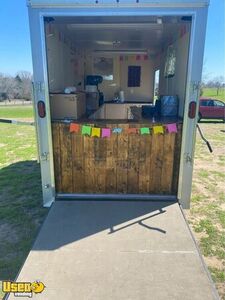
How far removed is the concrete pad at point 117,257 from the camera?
1.83 metres

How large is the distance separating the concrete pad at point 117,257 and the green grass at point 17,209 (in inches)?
9.2

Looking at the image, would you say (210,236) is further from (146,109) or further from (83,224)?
(146,109)

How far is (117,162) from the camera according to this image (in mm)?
3271

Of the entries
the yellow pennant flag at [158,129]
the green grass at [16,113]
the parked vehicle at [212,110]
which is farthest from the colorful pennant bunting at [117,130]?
the green grass at [16,113]

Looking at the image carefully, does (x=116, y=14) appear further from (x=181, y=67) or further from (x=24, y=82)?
(x=24, y=82)

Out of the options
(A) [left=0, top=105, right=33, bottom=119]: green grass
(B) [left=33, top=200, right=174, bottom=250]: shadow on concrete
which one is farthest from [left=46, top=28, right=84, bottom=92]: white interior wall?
(A) [left=0, top=105, right=33, bottom=119]: green grass

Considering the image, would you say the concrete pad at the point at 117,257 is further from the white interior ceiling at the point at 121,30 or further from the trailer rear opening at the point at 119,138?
the white interior ceiling at the point at 121,30

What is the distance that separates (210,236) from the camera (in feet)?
8.95

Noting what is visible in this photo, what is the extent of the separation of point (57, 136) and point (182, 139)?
5.12ft

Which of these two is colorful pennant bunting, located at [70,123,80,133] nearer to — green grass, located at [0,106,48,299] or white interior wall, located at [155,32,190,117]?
green grass, located at [0,106,48,299]

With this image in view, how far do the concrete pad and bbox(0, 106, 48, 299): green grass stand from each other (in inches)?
9.2

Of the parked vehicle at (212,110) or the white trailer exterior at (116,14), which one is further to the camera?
the parked vehicle at (212,110)

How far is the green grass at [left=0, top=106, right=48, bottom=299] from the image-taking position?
240 cm

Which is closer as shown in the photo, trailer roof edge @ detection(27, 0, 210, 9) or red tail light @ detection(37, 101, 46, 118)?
trailer roof edge @ detection(27, 0, 210, 9)
